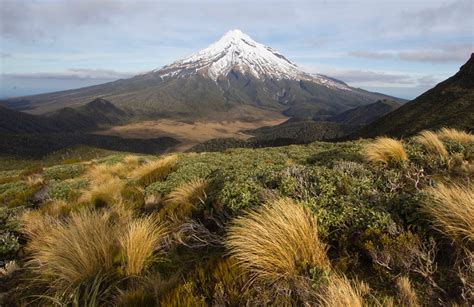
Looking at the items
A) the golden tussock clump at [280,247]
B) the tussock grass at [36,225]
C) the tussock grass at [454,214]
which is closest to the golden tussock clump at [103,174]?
the tussock grass at [36,225]

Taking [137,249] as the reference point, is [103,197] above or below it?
below

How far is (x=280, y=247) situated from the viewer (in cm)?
375

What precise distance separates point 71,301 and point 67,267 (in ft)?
2.27

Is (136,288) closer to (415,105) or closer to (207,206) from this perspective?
(207,206)

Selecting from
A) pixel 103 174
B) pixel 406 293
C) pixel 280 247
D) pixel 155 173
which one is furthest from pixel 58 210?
pixel 406 293

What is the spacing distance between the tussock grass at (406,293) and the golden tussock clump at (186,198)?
14.3 feet

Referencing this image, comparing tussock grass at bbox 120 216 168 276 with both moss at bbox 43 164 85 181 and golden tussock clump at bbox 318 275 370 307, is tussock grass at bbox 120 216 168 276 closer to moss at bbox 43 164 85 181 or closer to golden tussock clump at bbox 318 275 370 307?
golden tussock clump at bbox 318 275 370 307

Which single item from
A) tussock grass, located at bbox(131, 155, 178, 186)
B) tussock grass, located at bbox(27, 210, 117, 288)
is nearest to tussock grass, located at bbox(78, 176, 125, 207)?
tussock grass, located at bbox(131, 155, 178, 186)

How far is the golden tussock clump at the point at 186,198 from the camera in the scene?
22.6 feet

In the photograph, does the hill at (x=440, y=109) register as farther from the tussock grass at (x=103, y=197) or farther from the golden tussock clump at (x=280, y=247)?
the golden tussock clump at (x=280, y=247)

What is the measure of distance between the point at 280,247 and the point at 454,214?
2217mm

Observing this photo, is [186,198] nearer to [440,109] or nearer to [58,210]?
[58,210]

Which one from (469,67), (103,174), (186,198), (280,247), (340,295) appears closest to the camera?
(340,295)

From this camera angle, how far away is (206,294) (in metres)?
3.40
